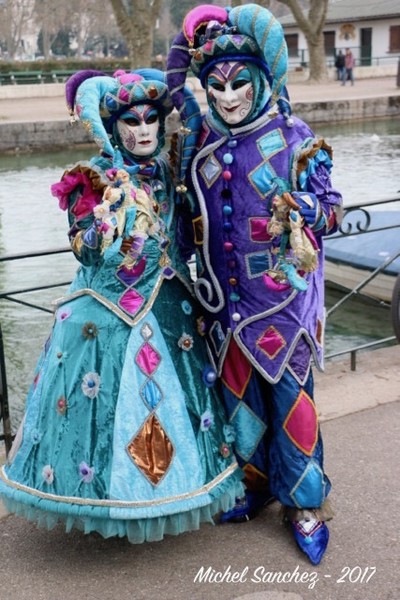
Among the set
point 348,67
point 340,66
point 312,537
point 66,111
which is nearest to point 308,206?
point 312,537

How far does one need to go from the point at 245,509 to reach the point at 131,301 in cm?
91

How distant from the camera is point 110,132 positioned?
3.00 meters

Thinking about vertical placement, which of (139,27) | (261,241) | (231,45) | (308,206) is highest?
(139,27)

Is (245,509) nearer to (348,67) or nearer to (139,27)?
(139,27)

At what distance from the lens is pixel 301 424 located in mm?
2979

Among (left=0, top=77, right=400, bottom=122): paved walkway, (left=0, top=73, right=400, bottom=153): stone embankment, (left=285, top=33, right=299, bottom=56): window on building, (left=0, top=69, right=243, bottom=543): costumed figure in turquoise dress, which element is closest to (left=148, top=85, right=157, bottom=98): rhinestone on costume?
(left=0, top=69, right=243, bottom=543): costumed figure in turquoise dress

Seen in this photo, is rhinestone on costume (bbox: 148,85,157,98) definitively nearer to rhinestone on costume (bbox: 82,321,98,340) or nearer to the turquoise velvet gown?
the turquoise velvet gown

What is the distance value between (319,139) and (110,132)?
73cm

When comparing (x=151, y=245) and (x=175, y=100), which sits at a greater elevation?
(x=175, y=100)

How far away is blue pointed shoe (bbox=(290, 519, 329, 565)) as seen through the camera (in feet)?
9.52

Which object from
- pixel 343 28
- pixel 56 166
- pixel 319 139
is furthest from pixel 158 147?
pixel 343 28

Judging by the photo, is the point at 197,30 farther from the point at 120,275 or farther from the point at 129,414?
the point at 129,414

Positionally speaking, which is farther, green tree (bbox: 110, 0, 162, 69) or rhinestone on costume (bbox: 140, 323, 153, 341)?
green tree (bbox: 110, 0, 162, 69)

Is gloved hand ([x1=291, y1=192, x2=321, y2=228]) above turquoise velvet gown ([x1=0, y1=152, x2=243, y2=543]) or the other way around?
above
